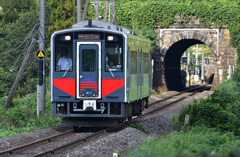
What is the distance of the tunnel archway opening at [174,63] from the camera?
135 feet

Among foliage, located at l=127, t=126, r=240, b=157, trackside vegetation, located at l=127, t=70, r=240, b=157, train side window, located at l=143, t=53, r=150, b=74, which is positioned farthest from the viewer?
train side window, located at l=143, t=53, r=150, b=74

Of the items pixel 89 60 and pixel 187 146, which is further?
pixel 89 60

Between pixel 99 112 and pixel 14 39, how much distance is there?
2590 cm

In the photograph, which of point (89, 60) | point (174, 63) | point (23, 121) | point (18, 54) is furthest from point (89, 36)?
point (174, 63)

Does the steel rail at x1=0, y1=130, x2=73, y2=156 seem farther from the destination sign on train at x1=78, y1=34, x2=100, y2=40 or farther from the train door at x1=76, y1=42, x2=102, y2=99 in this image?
the destination sign on train at x1=78, y1=34, x2=100, y2=40

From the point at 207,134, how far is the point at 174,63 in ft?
111

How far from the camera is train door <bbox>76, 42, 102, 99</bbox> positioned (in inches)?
531

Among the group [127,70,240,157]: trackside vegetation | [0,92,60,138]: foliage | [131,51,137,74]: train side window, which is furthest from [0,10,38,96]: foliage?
[127,70,240,157]: trackside vegetation

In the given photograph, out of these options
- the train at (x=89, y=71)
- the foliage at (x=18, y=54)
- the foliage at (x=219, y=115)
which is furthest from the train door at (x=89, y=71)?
the foliage at (x=18, y=54)

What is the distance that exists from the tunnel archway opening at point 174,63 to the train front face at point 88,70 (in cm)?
2632

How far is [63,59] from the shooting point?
44.9ft

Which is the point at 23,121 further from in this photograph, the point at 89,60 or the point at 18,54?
the point at 18,54

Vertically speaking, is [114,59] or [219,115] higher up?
[114,59]

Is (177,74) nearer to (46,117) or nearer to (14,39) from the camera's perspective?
(14,39)
